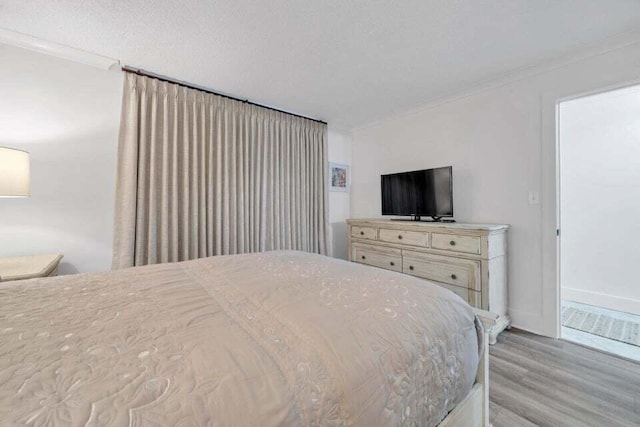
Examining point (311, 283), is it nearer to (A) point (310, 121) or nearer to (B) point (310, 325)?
(B) point (310, 325)

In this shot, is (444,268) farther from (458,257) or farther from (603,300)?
(603,300)

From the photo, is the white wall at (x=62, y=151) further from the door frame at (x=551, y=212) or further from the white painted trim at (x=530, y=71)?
the door frame at (x=551, y=212)

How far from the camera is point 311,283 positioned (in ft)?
3.90

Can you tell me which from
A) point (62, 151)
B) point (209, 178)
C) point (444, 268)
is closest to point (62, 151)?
point (62, 151)

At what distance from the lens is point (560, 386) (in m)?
1.63

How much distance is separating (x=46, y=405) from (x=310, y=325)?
1.81 ft

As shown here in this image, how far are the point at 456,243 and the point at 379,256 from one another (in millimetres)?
883

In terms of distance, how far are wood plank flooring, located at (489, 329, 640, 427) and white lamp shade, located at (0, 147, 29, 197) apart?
10.0 ft

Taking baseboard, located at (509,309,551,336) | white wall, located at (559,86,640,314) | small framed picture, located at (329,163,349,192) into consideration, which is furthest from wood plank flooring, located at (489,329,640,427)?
small framed picture, located at (329,163,349,192)

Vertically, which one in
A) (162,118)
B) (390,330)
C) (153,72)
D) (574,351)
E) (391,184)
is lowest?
(574,351)

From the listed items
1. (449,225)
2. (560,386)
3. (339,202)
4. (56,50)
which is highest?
(56,50)

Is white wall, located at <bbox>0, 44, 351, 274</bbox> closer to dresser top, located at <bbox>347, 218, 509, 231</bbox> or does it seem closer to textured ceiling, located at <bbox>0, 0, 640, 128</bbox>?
textured ceiling, located at <bbox>0, 0, 640, 128</bbox>

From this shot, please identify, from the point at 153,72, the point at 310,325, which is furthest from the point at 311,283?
Answer: the point at 153,72

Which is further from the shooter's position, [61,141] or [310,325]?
[61,141]
